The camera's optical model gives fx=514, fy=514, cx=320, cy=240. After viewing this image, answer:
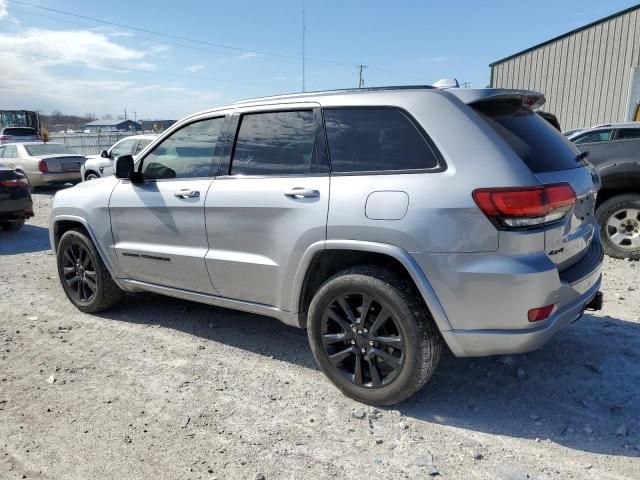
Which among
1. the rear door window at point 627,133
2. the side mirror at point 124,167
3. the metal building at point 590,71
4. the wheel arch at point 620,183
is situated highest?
the metal building at point 590,71

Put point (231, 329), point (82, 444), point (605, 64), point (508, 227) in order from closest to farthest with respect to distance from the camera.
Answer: point (508, 227), point (82, 444), point (231, 329), point (605, 64)

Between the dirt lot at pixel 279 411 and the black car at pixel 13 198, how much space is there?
5.17 meters

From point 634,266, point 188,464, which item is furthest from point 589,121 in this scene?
point 188,464

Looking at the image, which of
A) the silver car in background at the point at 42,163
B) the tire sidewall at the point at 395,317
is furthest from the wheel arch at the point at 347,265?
the silver car in background at the point at 42,163

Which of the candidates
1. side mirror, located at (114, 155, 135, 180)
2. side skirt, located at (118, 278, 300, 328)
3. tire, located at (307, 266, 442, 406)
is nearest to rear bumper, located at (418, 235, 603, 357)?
tire, located at (307, 266, 442, 406)

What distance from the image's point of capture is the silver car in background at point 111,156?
13609 millimetres

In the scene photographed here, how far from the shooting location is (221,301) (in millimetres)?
3812

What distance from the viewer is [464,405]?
3.16 m

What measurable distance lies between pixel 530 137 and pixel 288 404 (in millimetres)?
2163

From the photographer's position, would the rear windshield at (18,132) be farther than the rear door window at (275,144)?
Yes

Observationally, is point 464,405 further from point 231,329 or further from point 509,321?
point 231,329

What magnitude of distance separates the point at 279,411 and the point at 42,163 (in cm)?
1428

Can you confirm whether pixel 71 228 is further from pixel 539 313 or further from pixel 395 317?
pixel 539 313

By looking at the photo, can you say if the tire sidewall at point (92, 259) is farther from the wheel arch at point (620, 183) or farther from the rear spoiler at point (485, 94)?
the wheel arch at point (620, 183)
